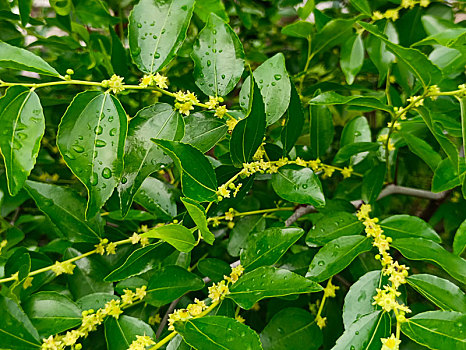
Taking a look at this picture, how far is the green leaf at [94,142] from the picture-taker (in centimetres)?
36

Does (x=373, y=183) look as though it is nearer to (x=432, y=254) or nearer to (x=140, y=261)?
(x=432, y=254)

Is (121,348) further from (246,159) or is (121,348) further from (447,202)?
(447,202)

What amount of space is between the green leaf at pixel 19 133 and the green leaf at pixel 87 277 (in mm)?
169

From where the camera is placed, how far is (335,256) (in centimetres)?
43

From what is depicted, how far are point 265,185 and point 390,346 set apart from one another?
0.47 meters

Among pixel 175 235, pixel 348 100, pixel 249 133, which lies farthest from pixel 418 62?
pixel 175 235

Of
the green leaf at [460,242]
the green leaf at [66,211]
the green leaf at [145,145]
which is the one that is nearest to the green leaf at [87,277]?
the green leaf at [66,211]

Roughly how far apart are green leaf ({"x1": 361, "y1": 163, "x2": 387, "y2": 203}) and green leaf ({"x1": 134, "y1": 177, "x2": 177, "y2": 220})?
0.81ft

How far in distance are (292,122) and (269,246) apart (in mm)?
141

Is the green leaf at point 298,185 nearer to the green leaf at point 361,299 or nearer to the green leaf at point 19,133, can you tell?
the green leaf at point 361,299

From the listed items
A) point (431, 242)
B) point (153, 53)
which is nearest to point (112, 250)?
point (153, 53)

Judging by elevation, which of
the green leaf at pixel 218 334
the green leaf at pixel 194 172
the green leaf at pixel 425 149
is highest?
the green leaf at pixel 194 172

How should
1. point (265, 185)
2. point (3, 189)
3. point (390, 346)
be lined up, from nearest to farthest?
point (390, 346)
point (3, 189)
point (265, 185)

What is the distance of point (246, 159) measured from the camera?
0.43 metres
